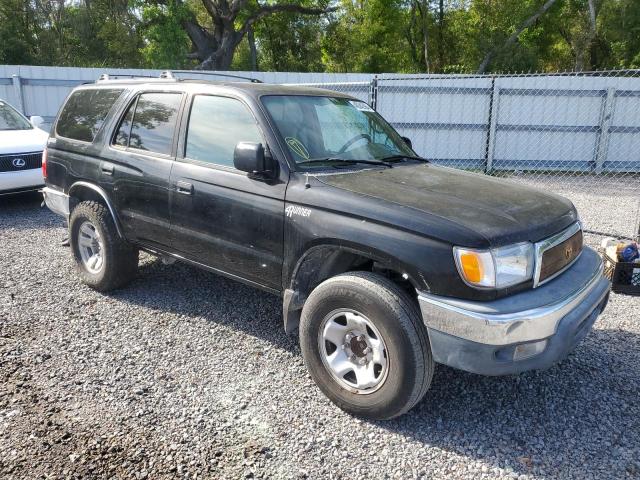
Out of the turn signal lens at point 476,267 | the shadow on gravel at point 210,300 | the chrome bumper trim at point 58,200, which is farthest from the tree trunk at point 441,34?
the turn signal lens at point 476,267

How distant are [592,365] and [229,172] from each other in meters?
2.88

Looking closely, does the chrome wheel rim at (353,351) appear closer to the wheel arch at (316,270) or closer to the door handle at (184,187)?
the wheel arch at (316,270)

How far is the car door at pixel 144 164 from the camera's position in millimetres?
4031

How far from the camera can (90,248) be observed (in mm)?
4938

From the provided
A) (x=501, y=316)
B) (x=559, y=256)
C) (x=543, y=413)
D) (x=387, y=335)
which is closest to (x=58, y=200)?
(x=387, y=335)

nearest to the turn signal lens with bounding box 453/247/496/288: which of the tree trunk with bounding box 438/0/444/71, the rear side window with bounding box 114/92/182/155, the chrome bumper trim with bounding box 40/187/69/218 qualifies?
the rear side window with bounding box 114/92/182/155

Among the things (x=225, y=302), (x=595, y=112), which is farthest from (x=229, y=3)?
(x=225, y=302)

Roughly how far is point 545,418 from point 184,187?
9.29ft

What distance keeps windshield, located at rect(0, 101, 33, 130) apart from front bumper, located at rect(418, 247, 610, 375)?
824 cm

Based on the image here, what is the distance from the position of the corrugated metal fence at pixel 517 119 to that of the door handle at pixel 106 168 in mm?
8229

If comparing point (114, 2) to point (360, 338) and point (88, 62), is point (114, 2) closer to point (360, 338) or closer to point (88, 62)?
point (88, 62)

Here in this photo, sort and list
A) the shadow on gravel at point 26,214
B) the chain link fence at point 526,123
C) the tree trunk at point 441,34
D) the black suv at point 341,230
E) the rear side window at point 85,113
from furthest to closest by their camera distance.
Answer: the tree trunk at point 441,34 → the chain link fence at point 526,123 → the shadow on gravel at point 26,214 → the rear side window at point 85,113 → the black suv at point 341,230

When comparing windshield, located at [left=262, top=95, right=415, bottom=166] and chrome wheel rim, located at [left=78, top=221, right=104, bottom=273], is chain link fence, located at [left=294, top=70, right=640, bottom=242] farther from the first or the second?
chrome wheel rim, located at [left=78, top=221, right=104, bottom=273]

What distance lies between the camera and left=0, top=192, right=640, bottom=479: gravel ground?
106 inches
